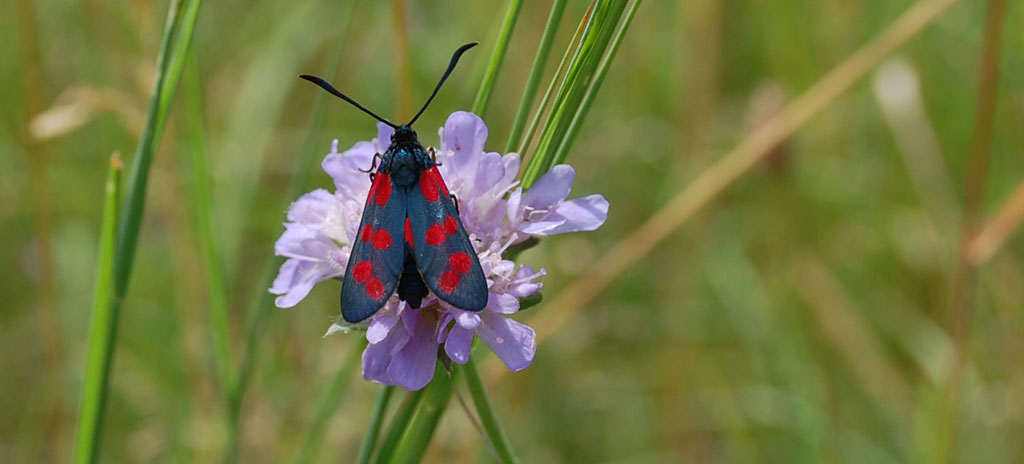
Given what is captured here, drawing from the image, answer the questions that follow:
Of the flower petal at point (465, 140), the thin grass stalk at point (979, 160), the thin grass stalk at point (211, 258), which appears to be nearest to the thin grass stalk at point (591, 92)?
the flower petal at point (465, 140)

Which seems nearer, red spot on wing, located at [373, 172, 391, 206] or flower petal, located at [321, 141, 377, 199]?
red spot on wing, located at [373, 172, 391, 206]

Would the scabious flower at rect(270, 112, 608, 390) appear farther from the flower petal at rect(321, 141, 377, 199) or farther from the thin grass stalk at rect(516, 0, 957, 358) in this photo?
the thin grass stalk at rect(516, 0, 957, 358)

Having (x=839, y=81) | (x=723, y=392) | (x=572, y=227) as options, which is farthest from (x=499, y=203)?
(x=723, y=392)

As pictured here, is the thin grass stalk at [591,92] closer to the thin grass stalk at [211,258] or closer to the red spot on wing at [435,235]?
the red spot on wing at [435,235]

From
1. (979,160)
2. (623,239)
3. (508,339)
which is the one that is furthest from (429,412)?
(623,239)

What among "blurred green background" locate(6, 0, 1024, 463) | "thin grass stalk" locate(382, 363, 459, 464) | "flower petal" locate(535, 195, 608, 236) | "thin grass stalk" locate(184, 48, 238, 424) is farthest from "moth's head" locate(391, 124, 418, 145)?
"blurred green background" locate(6, 0, 1024, 463)

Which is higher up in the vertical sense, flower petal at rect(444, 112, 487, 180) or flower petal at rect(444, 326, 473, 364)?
flower petal at rect(444, 112, 487, 180)

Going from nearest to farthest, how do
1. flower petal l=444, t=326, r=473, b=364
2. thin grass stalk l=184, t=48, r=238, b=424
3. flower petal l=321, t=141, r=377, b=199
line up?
flower petal l=444, t=326, r=473, b=364 → flower petal l=321, t=141, r=377, b=199 → thin grass stalk l=184, t=48, r=238, b=424
